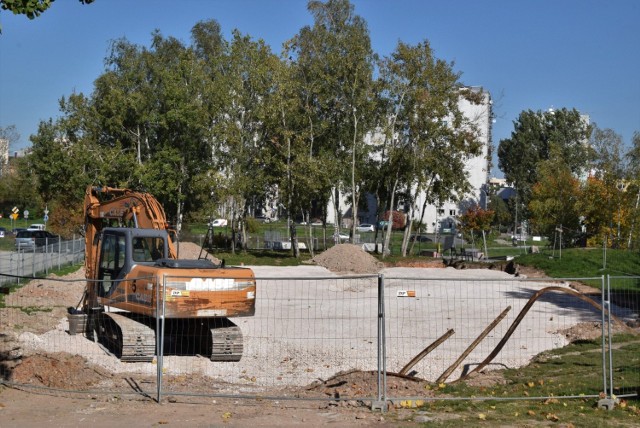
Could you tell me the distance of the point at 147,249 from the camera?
1759 cm

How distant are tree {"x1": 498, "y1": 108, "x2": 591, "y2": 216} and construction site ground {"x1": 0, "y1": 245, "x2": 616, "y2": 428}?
82.0 metres

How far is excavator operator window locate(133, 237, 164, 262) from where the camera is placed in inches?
684

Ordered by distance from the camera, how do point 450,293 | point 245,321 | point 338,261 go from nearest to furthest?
point 245,321
point 450,293
point 338,261

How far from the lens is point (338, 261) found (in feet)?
141

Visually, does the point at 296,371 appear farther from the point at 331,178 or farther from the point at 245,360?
the point at 331,178

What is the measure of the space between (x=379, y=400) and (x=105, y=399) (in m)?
3.88

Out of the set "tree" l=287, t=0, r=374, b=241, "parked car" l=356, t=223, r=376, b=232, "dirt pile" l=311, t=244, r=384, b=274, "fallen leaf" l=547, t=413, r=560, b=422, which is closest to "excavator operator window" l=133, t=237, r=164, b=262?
"fallen leaf" l=547, t=413, r=560, b=422

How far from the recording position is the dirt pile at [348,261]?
139 feet

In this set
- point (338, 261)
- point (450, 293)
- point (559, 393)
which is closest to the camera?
point (559, 393)

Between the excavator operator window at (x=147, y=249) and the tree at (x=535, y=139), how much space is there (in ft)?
255

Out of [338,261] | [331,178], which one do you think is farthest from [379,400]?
[331,178]

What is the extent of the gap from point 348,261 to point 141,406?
31860 millimetres

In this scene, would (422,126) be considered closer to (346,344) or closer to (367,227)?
(346,344)

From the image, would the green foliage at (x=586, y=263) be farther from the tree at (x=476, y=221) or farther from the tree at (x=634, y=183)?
the tree at (x=476, y=221)
